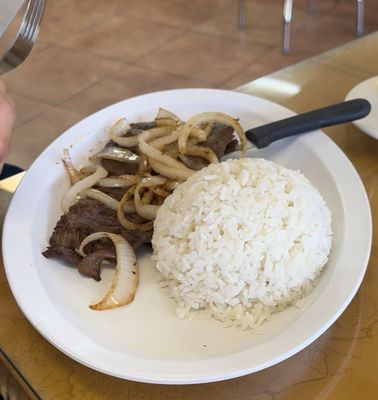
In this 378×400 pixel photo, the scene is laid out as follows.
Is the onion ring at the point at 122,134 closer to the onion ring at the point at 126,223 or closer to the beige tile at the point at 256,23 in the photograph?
the onion ring at the point at 126,223

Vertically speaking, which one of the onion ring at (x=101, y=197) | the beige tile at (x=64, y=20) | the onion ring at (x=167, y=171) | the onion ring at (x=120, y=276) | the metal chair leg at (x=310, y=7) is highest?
the onion ring at (x=167, y=171)

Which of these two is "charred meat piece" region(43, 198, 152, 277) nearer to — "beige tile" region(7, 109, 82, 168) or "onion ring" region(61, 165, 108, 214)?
"onion ring" region(61, 165, 108, 214)

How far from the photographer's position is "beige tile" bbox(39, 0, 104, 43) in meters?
3.37

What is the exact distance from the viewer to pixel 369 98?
3.95ft

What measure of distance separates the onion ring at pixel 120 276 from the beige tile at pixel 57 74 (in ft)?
6.54

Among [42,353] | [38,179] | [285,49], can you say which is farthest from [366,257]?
[285,49]

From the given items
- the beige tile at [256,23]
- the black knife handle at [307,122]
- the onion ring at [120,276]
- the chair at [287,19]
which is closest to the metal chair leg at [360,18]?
the chair at [287,19]

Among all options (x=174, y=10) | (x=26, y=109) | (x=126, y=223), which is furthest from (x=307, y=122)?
(x=174, y=10)

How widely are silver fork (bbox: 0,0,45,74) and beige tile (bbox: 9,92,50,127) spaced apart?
5.01 ft

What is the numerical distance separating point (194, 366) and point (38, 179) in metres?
0.52

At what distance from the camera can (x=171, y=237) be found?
0.85 meters

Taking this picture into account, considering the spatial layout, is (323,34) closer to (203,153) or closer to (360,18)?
(360,18)

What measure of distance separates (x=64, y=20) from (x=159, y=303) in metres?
3.14

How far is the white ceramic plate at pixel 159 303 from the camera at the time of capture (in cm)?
69
